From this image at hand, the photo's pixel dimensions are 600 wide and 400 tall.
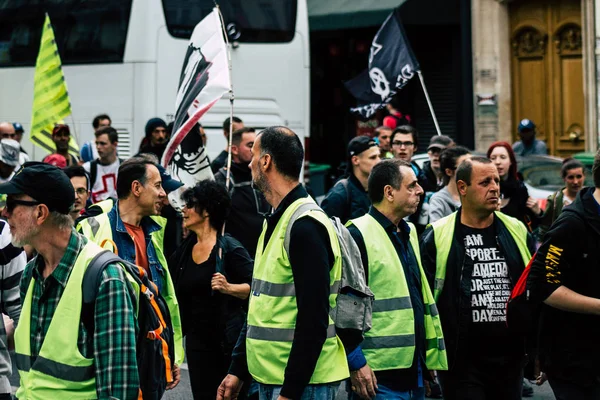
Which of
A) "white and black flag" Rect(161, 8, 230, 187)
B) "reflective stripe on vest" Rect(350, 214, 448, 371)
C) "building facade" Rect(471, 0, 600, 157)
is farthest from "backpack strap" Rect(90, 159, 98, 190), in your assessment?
"building facade" Rect(471, 0, 600, 157)

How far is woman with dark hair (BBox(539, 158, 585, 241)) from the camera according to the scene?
9.98 meters

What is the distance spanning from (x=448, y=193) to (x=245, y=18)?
8.19 meters

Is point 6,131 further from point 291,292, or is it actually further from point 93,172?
point 291,292

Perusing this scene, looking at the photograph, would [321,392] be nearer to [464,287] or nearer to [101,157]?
[464,287]

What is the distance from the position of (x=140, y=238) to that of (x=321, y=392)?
6.01 feet

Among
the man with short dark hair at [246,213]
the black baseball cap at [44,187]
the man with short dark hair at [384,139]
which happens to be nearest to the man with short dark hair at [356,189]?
the man with short dark hair at [246,213]

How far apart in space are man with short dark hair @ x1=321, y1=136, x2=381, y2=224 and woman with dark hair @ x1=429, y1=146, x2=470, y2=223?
0.48m

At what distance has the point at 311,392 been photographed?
460cm

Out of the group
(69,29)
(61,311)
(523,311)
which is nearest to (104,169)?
(69,29)

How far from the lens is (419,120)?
2341 cm

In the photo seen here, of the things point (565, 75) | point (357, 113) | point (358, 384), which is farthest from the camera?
point (565, 75)

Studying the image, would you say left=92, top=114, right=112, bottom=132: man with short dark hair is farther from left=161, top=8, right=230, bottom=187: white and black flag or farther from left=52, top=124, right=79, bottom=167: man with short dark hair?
left=161, top=8, right=230, bottom=187: white and black flag

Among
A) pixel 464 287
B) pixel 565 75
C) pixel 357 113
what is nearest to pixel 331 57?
pixel 565 75

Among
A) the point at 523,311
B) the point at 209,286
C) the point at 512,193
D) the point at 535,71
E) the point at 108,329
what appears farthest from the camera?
the point at 535,71
